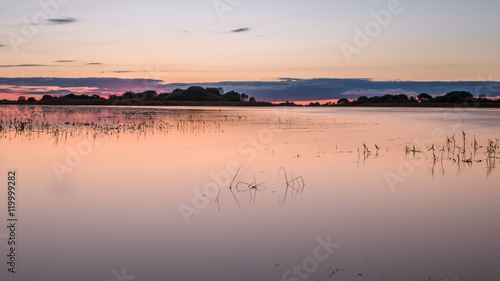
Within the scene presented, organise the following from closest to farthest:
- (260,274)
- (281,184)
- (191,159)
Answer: (260,274), (281,184), (191,159)

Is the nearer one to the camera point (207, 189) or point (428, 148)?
point (207, 189)

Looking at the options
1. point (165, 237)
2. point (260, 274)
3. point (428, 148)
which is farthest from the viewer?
point (428, 148)

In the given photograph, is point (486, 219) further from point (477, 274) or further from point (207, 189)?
point (207, 189)

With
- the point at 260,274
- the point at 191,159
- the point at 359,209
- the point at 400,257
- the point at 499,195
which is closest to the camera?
the point at 260,274

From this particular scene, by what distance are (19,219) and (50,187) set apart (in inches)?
108

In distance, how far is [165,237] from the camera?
21.5 ft

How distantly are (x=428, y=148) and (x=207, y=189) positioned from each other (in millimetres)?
11510

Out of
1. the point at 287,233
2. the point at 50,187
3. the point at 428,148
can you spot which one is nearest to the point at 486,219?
the point at 287,233

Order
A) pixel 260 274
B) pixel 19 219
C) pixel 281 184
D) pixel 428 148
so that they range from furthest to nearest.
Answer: pixel 428 148, pixel 281 184, pixel 19 219, pixel 260 274

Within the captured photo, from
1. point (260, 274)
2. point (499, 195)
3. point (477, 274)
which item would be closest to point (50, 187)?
point (260, 274)

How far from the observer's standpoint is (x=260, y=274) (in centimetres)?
535

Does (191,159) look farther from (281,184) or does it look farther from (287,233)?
(287,233)

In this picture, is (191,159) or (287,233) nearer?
(287,233)

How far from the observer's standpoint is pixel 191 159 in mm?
14781
